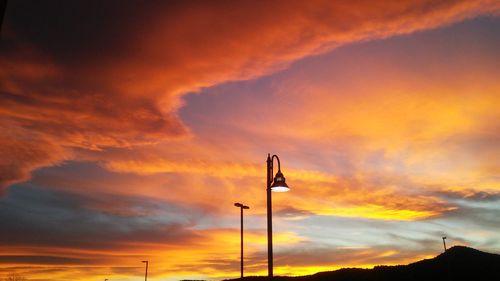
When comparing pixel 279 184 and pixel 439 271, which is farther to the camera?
pixel 439 271

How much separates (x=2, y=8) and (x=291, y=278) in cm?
4973

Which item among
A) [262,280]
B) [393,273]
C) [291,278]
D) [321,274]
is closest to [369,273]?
[393,273]

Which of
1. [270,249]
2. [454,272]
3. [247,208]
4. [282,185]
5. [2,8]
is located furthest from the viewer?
[454,272]

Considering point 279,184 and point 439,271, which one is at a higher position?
point 279,184

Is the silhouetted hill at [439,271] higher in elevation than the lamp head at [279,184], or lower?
lower

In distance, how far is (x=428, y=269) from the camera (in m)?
44.6

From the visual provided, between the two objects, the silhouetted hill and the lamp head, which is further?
the silhouetted hill

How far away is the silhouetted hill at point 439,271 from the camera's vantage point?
4176cm

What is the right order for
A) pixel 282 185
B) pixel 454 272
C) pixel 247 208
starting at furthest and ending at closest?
pixel 454 272, pixel 247 208, pixel 282 185

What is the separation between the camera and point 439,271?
43.6 metres

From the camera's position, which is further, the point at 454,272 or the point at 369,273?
the point at 369,273

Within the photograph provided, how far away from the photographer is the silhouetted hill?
41.8 metres

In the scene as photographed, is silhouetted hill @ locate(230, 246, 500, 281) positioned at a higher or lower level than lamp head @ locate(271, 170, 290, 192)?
lower

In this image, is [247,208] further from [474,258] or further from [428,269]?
[474,258]
